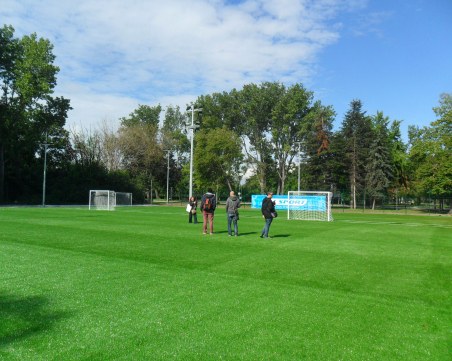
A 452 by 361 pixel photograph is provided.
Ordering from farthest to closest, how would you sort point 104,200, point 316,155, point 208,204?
1. point 316,155
2. point 104,200
3. point 208,204

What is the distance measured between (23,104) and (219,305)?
179 feet

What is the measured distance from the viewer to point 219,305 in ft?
20.2

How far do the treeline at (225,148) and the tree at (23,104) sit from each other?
0.13 m

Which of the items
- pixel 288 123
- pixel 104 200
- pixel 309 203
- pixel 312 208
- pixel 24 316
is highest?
pixel 288 123

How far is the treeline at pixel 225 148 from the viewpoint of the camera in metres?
51.3

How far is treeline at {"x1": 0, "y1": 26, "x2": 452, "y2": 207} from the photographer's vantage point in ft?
168

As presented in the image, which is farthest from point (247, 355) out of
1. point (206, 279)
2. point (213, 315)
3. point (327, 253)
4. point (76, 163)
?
point (76, 163)

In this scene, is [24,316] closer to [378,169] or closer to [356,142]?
[378,169]

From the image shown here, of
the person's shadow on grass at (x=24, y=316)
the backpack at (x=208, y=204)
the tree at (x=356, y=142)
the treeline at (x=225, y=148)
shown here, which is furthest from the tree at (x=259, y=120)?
the person's shadow on grass at (x=24, y=316)

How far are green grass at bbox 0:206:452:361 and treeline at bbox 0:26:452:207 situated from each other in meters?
42.8

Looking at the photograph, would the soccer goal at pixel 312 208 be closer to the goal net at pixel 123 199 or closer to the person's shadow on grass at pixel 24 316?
the person's shadow on grass at pixel 24 316

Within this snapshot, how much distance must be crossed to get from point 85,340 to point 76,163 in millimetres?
61385

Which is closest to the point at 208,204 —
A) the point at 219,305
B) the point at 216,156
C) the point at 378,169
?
the point at 219,305

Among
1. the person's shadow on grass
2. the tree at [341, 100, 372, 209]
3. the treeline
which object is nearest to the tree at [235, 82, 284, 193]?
the treeline
